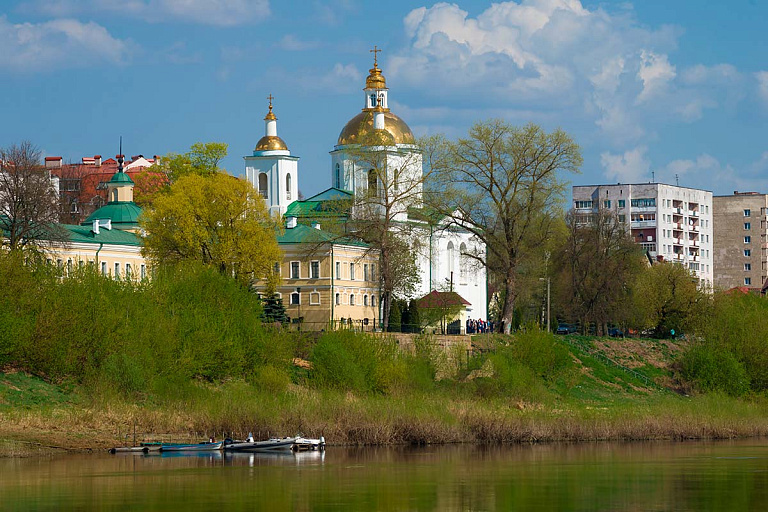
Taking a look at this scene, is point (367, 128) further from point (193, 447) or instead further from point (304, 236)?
point (193, 447)

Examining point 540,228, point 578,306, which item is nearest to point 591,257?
point 578,306

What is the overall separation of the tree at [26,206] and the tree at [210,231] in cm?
516

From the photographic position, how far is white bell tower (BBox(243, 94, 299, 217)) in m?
102

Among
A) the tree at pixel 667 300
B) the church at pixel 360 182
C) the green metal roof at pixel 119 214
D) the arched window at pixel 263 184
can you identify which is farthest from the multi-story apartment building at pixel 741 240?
the green metal roof at pixel 119 214

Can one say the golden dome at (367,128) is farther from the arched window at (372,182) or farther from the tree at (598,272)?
the arched window at (372,182)

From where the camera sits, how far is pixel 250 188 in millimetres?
74000

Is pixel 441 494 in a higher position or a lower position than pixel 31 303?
lower

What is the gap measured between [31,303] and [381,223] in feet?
85.8

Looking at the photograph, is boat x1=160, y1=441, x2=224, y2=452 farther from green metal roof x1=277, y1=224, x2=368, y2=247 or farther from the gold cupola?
the gold cupola

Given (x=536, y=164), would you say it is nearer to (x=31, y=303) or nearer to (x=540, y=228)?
(x=540, y=228)

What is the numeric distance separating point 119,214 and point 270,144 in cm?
1707

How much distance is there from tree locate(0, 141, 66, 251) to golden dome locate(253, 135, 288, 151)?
102 ft

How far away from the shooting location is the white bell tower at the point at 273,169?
4001 inches

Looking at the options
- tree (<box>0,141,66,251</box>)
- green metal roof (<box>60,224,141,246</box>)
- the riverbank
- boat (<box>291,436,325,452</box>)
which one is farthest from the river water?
green metal roof (<box>60,224,141,246</box>)
